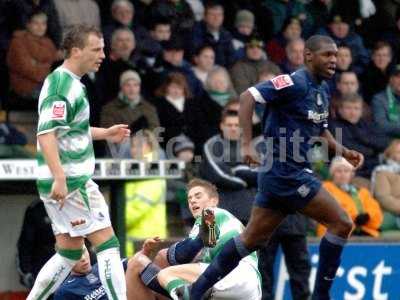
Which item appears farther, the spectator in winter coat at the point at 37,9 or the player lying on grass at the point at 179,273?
the spectator in winter coat at the point at 37,9

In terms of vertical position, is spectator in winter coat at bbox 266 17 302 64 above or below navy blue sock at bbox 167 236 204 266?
Result: above

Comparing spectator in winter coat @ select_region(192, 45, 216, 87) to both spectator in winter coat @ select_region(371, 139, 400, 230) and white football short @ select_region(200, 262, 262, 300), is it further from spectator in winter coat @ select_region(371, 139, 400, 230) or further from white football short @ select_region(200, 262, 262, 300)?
white football short @ select_region(200, 262, 262, 300)

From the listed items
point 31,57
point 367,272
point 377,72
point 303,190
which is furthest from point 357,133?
point 303,190

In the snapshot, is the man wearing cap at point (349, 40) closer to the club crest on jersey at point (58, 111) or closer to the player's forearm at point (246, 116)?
the player's forearm at point (246, 116)

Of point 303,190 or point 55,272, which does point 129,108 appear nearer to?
point 303,190

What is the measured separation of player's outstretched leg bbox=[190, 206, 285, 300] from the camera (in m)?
10.4

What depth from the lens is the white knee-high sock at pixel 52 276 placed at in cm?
1006

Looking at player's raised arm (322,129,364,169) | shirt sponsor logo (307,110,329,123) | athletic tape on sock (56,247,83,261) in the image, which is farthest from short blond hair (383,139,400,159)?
athletic tape on sock (56,247,83,261)

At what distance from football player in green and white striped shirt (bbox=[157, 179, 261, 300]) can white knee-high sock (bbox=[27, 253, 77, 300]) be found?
2.92 feet

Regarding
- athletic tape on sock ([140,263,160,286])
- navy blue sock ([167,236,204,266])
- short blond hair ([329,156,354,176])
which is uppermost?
short blond hair ([329,156,354,176])

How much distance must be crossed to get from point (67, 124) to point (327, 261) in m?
Answer: 2.14

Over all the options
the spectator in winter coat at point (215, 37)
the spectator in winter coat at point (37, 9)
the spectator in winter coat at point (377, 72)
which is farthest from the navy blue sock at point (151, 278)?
the spectator in winter coat at point (377, 72)

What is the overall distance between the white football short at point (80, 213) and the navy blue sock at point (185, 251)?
1160mm

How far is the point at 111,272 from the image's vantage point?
9.81m
